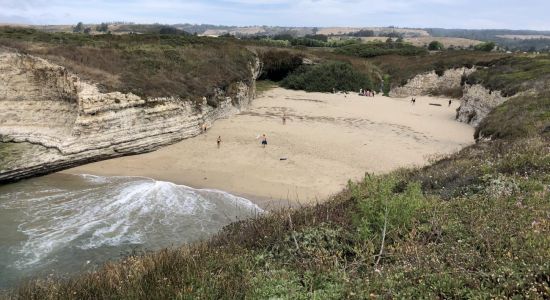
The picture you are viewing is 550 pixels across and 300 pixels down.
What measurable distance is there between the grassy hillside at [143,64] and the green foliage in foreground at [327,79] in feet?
34.2

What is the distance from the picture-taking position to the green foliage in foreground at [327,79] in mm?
51250

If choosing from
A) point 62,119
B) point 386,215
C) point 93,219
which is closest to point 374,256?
point 386,215

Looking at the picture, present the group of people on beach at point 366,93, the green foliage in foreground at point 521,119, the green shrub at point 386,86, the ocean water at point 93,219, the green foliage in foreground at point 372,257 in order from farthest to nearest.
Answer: the green shrub at point 386,86 → the group of people on beach at point 366,93 → the green foliage in foreground at point 521,119 → the ocean water at point 93,219 → the green foliage in foreground at point 372,257

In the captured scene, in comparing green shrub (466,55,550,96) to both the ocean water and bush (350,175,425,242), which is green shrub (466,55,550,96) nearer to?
the ocean water

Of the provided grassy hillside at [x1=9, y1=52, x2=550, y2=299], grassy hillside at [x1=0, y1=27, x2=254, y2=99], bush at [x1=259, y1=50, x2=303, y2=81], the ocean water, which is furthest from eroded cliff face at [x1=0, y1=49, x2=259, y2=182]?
bush at [x1=259, y1=50, x2=303, y2=81]

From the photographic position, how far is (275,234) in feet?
25.3

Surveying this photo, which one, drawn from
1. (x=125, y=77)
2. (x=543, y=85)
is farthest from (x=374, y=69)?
(x=125, y=77)

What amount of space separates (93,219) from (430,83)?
5057 centimetres

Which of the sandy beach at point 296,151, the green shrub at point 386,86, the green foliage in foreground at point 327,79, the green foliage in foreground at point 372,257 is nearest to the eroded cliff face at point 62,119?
the sandy beach at point 296,151

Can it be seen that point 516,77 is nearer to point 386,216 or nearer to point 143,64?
point 143,64

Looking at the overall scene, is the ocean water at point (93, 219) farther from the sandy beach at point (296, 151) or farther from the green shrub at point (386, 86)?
the green shrub at point (386, 86)

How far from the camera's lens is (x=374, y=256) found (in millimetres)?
6273

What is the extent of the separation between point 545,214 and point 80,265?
11.8 metres

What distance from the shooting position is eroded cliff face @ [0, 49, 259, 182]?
843 inches
